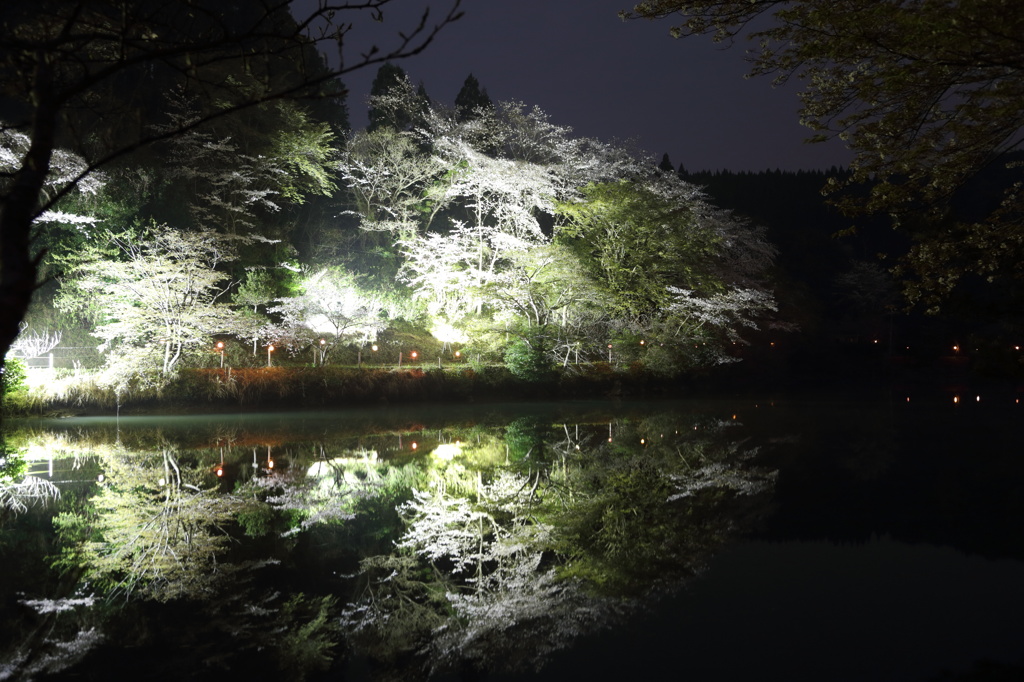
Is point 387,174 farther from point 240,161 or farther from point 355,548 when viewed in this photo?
point 355,548

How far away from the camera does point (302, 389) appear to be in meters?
17.0

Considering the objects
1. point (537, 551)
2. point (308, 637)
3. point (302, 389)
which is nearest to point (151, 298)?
point (302, 389)

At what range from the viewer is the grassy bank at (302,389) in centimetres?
1547

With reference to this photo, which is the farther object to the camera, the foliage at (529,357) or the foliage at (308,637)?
the foliage at (529,357)

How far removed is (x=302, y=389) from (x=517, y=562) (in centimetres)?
1302

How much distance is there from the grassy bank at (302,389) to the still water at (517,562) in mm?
5538

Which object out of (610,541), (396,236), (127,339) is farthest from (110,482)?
(396,236)

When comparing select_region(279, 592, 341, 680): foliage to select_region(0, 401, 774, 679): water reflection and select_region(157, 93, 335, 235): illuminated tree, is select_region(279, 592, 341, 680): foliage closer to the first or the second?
select_region(0, 401, 774, 679): water reflection

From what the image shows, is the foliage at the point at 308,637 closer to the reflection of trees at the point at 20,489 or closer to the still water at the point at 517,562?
the still water at the point at 517,562

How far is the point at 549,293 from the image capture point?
1973 cm

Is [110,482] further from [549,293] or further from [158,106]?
[158,106]

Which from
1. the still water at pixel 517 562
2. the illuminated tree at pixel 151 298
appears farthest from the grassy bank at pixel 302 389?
the still water at pixel 517 562

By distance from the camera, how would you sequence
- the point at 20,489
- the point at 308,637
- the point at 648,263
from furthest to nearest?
the point at 648,263 → the point at 20,489 → the point at 308,637

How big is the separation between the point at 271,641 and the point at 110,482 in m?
5.53
